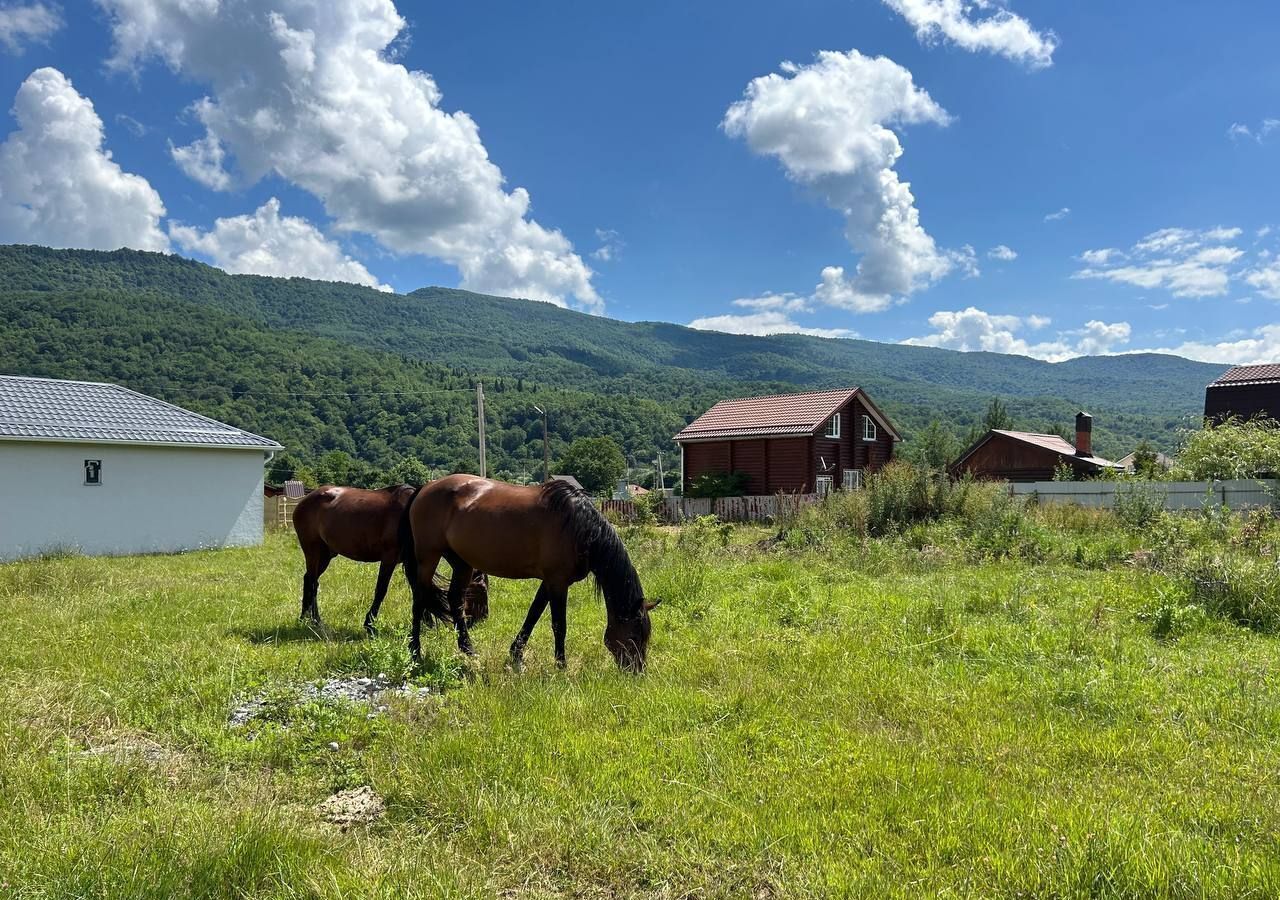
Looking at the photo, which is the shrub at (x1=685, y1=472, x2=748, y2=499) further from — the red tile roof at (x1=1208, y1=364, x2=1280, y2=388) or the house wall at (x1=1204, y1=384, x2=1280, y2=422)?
the red tile roof at (x1=1208, y1=364, x2=1280, y2=388)

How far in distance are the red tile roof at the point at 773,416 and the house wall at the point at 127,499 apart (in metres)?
21.0

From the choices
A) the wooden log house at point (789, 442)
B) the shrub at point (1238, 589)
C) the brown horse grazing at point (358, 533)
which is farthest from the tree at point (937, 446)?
the brown horse grazing at point (358, 533)

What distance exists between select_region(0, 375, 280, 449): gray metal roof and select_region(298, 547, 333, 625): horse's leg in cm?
1220

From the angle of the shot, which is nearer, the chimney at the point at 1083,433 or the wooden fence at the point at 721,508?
the wooden fence at the point at 721,508

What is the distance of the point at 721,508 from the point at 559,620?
75.0ft

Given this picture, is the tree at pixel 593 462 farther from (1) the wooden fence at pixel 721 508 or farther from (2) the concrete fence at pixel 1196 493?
(2) the concrete fence at pixel 1196 493

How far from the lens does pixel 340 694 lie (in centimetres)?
509

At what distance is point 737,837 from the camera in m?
3.12

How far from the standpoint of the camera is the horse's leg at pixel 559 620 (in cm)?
591

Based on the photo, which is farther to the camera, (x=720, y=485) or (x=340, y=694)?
(x=720, y=485)

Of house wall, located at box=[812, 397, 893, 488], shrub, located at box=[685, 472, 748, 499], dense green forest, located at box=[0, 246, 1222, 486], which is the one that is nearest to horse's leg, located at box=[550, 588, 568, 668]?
shrub, located at box=[685, 472, 748, 499]

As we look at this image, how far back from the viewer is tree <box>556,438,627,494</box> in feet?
267

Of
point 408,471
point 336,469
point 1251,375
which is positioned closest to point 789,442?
point 1251,375

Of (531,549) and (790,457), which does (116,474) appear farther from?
(790,457)
